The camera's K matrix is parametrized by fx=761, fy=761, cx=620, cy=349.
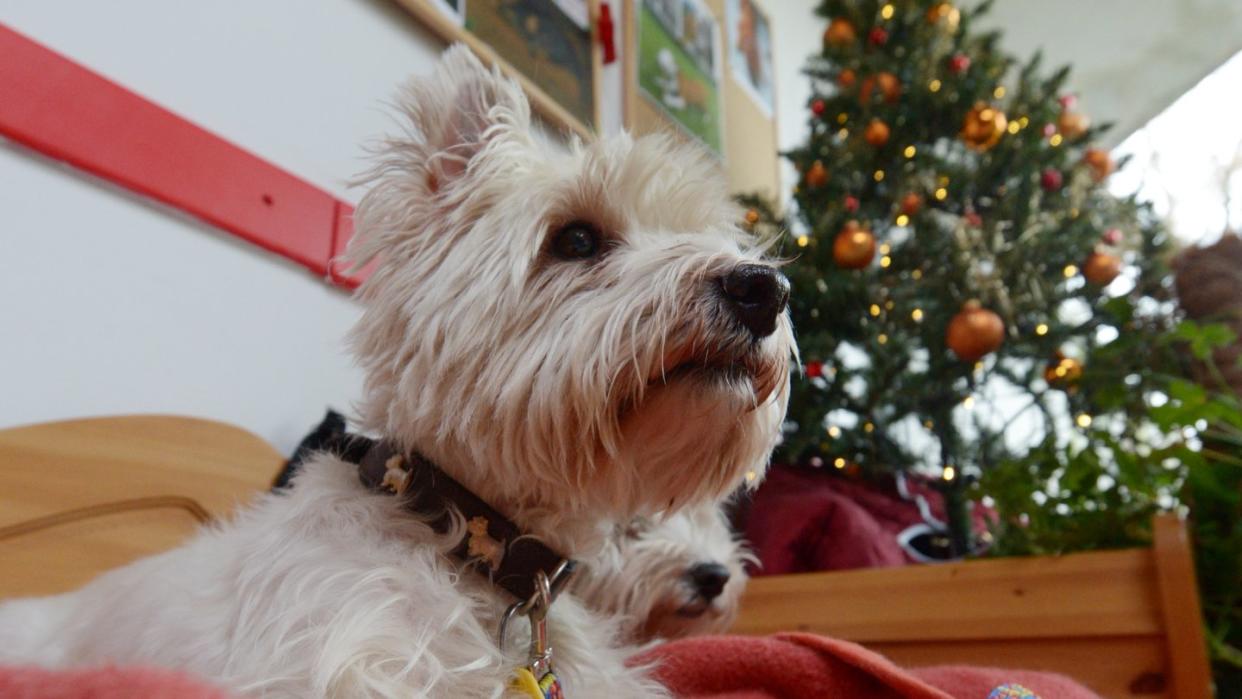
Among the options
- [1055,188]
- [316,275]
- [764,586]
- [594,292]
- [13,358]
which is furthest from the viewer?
[1055,188]

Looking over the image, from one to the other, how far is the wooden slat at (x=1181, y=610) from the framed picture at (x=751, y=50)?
2552 millimetres

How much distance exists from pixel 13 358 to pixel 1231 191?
112 inches

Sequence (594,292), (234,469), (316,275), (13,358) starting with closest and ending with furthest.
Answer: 1. (594,292)
2. (13,358)
3. (234,469)
4. (316,275)

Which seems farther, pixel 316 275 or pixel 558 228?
pixel 316 275

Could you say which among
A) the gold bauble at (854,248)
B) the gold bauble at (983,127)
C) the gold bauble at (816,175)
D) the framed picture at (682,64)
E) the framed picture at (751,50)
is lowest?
the gold bauble at (854,248)

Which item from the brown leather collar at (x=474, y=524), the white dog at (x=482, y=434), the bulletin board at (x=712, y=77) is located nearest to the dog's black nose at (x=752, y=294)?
the white dog at (x=482, y=434)

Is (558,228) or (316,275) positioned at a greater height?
(316,275)

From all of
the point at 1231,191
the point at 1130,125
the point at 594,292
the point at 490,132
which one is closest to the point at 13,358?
the point at 490,132

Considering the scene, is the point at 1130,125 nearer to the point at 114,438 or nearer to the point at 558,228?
the point at 558,228

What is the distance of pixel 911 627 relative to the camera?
156 cm

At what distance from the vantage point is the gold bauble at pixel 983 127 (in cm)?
228

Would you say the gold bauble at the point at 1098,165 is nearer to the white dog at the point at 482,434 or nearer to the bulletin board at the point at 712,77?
the bulletin board at the point at 712,77

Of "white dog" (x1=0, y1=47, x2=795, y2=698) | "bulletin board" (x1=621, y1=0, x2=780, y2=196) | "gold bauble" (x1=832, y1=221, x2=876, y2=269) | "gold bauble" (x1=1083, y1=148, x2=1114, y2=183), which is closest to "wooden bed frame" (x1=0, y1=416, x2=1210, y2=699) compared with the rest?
"white dog" (x1=0, y1=47, x2=795, y2=698)

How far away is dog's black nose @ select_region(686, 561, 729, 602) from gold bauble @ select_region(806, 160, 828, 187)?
Result: 154cm
